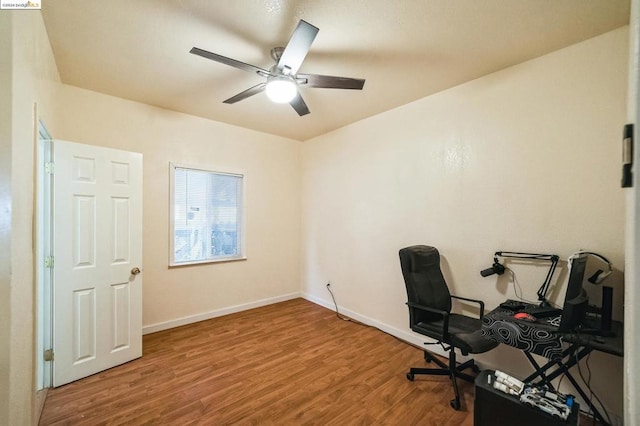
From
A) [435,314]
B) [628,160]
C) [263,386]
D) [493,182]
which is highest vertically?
[493,182]

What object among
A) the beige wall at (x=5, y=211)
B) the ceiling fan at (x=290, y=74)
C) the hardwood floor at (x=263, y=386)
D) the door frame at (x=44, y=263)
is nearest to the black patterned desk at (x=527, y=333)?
the hardwood floor at (x=263, y=386)

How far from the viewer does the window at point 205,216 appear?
11.3ft

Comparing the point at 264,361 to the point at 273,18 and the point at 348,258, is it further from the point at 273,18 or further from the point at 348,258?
the point at 273,18

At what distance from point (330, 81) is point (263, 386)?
2546mm

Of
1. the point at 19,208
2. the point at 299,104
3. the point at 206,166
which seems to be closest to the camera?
the point at 19,208

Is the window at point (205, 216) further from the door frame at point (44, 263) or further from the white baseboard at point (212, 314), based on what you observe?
the door frame at point (44, 263)

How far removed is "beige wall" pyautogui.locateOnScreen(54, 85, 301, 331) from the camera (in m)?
2.95

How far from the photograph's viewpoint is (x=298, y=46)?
1700 millimetres

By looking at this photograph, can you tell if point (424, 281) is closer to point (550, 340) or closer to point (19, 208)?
point (550, 340)

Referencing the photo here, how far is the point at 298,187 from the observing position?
466 centimetres

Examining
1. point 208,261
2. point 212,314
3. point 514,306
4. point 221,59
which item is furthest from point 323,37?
point 212,314

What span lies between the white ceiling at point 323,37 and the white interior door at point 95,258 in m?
0.82

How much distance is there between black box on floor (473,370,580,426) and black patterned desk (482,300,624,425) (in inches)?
10.4

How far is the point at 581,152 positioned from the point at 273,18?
8.00ft
